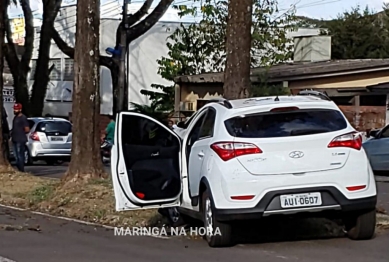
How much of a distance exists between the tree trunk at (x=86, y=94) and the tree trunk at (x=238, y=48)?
374 centimetres

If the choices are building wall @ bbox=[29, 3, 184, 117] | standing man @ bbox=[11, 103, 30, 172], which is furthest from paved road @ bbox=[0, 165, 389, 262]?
building wall @ bbox=[29, 3, 184, 117]

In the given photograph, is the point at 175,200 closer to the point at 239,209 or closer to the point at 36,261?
the point at 239,209

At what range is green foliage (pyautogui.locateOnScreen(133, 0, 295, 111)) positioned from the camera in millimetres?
38438

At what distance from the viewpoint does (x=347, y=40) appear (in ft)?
163

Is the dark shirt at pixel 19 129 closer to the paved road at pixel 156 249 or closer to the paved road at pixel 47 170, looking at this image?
the paved road at pixel 47 170

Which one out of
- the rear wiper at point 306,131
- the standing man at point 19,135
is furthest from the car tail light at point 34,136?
the rear wiper at point 306,131

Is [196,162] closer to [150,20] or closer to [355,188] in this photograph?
[355,188]

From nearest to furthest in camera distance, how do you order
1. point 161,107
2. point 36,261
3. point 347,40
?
1. point 36,261
2. point 161,107
3. point 347,40

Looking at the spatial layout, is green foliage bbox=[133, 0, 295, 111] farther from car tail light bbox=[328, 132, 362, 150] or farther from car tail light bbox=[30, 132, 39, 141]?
car tail light bbox=[328, 132, 362, 150]

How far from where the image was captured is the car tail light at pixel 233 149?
984 centimetres

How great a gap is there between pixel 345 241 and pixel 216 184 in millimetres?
1758

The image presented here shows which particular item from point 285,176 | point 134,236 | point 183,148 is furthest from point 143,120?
point 285,176

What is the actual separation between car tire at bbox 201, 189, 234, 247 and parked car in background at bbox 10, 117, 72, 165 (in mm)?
18395

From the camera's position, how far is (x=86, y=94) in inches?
635
